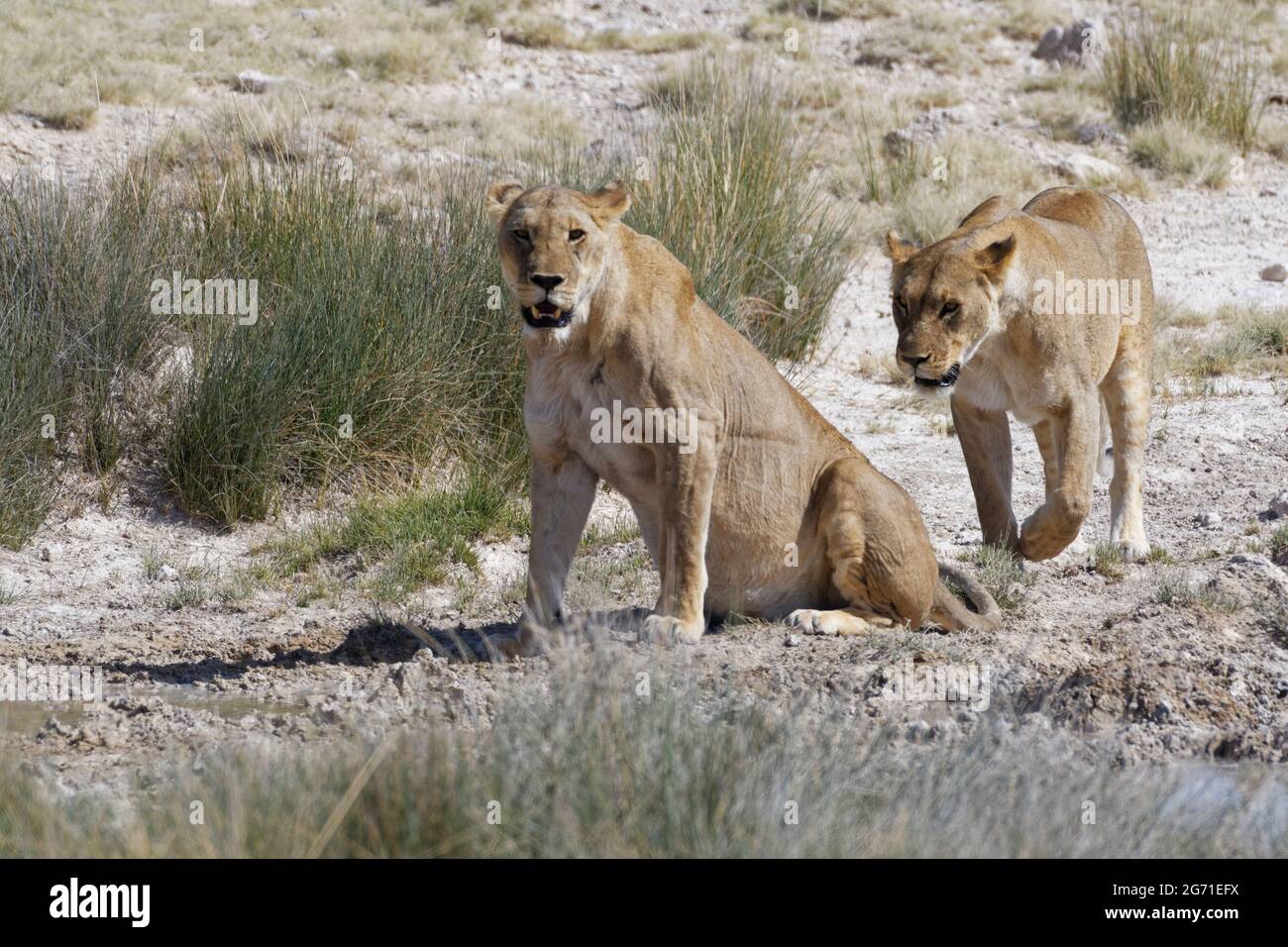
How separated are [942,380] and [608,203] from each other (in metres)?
1.85

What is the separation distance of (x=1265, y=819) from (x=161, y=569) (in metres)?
5.56

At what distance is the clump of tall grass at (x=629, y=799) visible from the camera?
3.97 meters

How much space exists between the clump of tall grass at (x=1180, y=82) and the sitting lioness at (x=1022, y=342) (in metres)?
10.7

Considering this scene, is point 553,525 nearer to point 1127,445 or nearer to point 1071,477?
point 1071,477

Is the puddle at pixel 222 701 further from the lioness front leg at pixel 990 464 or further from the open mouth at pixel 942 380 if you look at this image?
the lioness front leg at pixel 990 464

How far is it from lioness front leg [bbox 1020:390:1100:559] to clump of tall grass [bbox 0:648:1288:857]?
2696 mm

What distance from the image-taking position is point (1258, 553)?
837 centimetres

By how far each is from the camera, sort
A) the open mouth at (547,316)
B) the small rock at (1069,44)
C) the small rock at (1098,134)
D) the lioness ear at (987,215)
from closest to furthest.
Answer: the open mouth at (547,316)
the lioness ear at (987,215)
the small rock at (1098,134)
the small rock at (1069,44)

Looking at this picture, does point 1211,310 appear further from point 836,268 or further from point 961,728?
point 961,728

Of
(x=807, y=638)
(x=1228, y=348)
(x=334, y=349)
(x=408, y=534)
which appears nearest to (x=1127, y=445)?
(x=807, y=638)

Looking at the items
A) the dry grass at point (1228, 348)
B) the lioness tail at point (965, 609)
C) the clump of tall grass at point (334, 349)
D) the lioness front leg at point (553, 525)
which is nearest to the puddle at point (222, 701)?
the lioness front leg at point (553, 525)

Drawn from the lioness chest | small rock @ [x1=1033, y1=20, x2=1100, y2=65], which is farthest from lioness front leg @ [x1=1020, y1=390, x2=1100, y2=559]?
small rock @ [x1=1033, y1=20, x2=1100, y2=65]

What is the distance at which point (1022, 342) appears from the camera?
7.56 m
